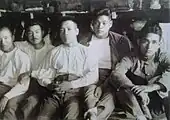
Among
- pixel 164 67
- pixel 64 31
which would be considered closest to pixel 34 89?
pixel 64 31

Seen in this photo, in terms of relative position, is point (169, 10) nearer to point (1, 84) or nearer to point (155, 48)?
point (155, 48)

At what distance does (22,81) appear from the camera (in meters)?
0.89

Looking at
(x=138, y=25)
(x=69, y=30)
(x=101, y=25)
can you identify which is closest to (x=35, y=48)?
(x=69, y=30)

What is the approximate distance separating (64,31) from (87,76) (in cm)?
16

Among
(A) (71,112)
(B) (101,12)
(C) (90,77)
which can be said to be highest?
(B) (101,12)

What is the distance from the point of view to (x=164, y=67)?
0.88 meters

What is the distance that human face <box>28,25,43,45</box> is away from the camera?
89 centimetres

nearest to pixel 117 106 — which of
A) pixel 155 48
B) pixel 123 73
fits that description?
pixel 123 73

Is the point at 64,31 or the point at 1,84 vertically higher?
the point at 64,31

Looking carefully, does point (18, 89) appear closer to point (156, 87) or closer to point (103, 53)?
point (103, 53)

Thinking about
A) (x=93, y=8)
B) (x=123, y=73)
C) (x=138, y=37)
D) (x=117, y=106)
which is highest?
(x=93, y=8)

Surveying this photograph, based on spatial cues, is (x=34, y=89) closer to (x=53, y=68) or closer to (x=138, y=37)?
(x=53, y=68)

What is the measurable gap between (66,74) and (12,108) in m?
0.21

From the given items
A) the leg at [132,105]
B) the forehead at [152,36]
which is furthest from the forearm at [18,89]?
the forehead at [152,36]
